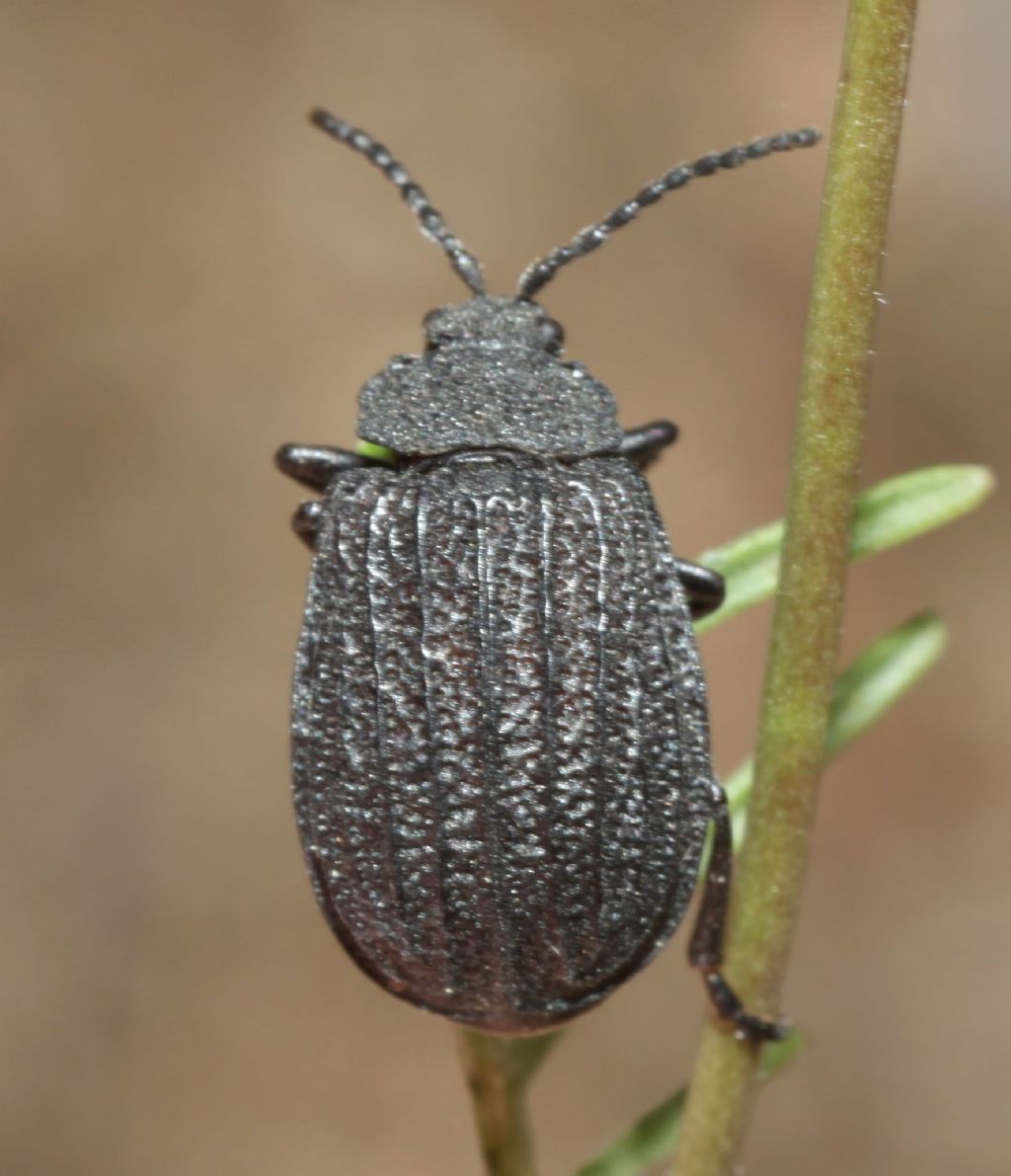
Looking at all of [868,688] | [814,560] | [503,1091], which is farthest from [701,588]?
[503,1091]

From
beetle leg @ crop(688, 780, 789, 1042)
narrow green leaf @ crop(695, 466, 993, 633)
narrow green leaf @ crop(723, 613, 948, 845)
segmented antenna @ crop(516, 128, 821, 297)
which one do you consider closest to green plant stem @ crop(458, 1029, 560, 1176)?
beetle leg @ crop(688, 780, 789, 1042)

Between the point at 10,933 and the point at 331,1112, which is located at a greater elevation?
the point at 10,933

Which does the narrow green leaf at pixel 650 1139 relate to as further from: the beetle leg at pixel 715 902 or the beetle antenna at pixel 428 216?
the beetle antenna at pixel 428 216

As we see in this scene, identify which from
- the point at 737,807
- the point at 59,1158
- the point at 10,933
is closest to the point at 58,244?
the point at 10,933

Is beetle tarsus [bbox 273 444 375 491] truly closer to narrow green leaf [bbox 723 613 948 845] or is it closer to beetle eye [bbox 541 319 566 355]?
beetle eye [bbox 541 319 566 355]

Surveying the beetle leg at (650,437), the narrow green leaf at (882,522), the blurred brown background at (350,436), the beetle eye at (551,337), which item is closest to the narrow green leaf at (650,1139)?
the narrow green leaf at (882,522)

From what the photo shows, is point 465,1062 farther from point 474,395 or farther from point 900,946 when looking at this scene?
point 900,946
